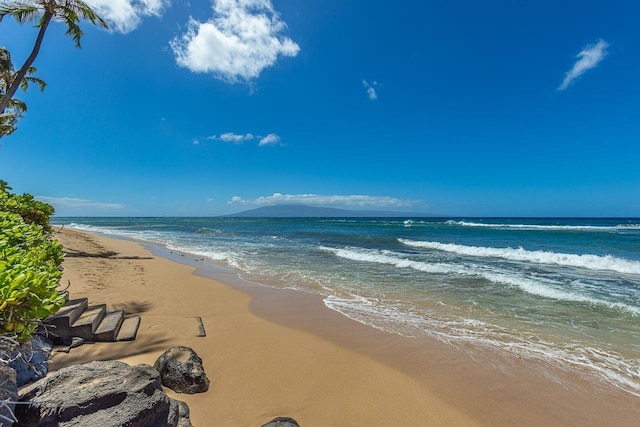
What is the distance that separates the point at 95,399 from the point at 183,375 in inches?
58.4

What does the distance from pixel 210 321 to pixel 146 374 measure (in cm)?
411

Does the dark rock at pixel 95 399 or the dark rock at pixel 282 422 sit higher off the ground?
the dark rock at pixel 95 399

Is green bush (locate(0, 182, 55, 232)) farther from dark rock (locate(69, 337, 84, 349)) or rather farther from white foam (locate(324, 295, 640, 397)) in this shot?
white foam (locate(324, 295, 640, 397))

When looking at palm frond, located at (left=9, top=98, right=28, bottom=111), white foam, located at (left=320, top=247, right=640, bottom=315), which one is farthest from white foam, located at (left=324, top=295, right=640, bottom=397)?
palm frond, located at (left=9, top=98, right=28, bottom=111)

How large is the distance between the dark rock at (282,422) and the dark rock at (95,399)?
38.7 inches

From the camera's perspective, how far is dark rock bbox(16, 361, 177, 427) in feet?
7.67

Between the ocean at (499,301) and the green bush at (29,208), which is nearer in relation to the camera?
the ocean at (499,301)

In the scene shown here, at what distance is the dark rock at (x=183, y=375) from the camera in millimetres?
3820

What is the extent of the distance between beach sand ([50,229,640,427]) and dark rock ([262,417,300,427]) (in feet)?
0.82

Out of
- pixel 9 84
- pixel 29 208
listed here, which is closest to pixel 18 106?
pixel 9 84

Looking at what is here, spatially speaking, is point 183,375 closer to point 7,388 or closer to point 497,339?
point 7,388

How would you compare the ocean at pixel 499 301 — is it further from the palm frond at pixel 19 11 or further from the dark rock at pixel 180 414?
the palm frond at pixel 19 11

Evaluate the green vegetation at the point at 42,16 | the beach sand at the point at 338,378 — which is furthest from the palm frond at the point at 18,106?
the beach sand at the point at 338,378

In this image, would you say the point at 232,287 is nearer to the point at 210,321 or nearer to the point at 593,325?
the point at 210,321
